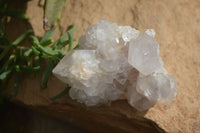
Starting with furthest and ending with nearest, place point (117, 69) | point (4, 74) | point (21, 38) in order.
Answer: point (21, 38)
point (4, 74)
point (117, 69)

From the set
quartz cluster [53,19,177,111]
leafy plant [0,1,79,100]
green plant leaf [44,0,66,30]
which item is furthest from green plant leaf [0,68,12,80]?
quartz cluster [53,19,177,111]

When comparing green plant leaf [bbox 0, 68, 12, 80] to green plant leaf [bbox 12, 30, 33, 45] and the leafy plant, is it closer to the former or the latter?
the leafy plant

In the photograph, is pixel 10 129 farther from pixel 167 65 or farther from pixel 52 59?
pixel 167 65

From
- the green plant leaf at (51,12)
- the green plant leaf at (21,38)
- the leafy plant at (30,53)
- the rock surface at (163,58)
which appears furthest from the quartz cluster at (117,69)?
the green plant leaf at (21,38)

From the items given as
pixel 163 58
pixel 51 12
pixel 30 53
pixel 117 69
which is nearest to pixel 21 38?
pixel 30 53

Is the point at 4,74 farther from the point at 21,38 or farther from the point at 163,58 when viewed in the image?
the point at 163,58
